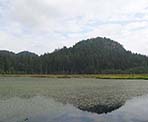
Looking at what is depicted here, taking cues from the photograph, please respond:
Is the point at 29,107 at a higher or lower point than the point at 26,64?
lower

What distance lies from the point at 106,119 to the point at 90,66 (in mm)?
132327

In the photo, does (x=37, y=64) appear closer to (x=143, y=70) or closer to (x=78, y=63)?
(x=78, y=63)

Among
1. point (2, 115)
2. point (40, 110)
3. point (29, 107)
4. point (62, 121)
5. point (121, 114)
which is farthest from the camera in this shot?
point (29, 107)

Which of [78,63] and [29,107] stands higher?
[78,63]

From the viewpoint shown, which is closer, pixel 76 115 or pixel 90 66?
pixel 76 115

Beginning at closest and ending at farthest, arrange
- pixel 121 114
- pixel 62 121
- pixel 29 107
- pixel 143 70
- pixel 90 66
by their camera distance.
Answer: pixel 62 121
pixel 121 114
pixel 29 107
pixel 143 70
pixel 90 66

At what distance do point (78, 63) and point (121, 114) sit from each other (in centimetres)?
13744

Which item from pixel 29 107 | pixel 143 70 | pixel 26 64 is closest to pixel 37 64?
pixel 26 64

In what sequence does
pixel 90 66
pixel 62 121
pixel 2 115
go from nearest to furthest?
pixel 62 121
pixel 2 115
pixel 90 66

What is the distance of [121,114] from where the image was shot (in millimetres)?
21969

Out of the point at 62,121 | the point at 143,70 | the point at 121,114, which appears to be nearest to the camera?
the point at 62,121

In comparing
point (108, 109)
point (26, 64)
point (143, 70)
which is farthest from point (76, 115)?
point (26, 64)

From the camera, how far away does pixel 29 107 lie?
25094 millimetres

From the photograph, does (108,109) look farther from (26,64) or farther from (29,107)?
(26,64)
